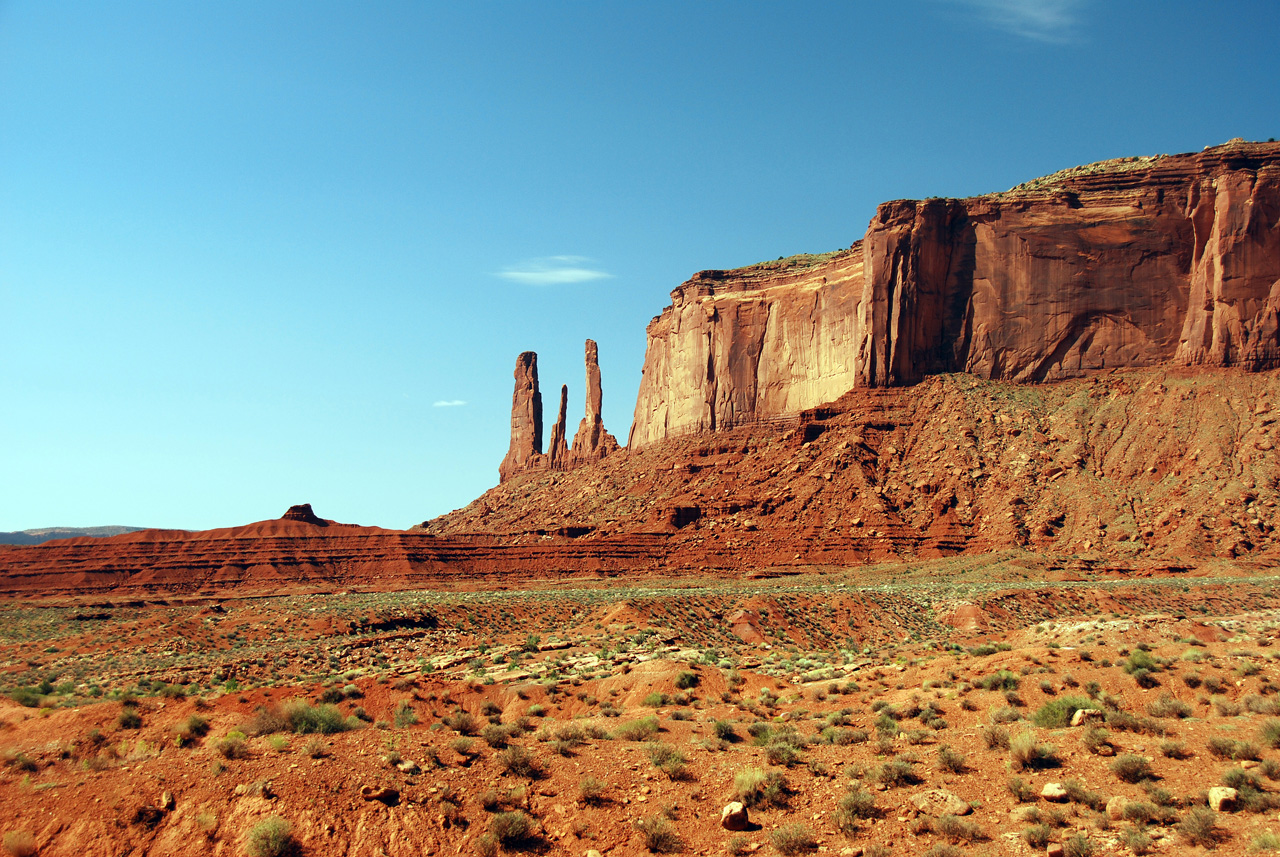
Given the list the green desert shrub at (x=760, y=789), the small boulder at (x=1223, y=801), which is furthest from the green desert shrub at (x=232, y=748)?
the small boulder at (x=1223, y=801)

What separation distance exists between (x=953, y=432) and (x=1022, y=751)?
56482 mm

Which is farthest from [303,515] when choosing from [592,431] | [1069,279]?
[1069,279]

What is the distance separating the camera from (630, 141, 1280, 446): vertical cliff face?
63844 millimetres

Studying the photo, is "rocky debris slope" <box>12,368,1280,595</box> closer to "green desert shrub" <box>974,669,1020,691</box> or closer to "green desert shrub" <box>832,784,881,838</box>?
"green desert shrub" <box>974,669,1020,691</box>

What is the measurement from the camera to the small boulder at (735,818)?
11.0 metres

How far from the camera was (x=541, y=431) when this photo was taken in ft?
381

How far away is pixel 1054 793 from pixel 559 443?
101 meters

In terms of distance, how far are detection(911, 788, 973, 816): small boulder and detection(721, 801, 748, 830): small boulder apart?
199 centimetres

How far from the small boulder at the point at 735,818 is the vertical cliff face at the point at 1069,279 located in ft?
209

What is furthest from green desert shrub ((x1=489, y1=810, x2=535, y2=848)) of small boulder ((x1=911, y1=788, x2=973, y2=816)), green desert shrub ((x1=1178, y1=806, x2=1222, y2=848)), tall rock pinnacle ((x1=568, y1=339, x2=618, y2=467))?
tall rock pinnacle ((x1=568, y1=339, x2=618, y2=467))

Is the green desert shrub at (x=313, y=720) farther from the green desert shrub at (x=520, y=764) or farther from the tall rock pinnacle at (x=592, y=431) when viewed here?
the tall rock pinnacle at (x=592, y=431)

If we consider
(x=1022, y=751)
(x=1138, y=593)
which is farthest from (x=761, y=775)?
(x=1138, y=593)

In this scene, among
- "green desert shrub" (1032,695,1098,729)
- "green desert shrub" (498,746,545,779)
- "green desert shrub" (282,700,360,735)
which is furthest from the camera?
"green desert shrub" (282,700,360,735)

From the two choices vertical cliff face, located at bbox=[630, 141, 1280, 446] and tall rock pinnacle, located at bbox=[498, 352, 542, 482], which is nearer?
vertical cliff face, located at bbox=[630, 141, 1280, 446]
